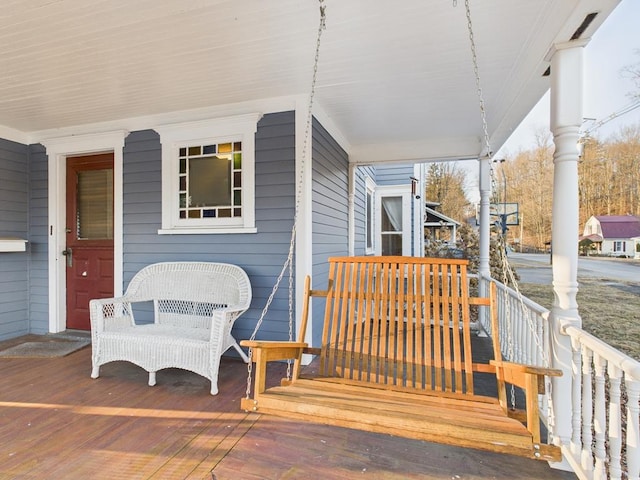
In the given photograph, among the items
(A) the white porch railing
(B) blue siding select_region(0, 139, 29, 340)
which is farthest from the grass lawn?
(B) blue siding select_region(0, 139, 29, 340)

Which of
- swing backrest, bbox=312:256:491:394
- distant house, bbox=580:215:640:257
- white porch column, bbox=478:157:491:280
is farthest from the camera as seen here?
white porch column, bbox=478:157:491:280

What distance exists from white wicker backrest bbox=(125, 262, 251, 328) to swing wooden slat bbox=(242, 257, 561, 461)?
4.37ft

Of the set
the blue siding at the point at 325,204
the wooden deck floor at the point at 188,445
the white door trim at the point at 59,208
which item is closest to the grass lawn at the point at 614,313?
the blue siding at the point at 325,204

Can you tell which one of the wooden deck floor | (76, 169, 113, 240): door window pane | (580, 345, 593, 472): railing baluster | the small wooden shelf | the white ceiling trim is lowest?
the wooden deck floor

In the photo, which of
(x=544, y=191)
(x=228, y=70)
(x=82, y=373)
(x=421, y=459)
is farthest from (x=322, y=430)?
(x=544, y=191)

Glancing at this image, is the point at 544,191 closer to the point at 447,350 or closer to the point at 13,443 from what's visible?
the point at 447,350

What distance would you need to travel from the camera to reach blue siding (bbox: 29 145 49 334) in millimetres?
4250

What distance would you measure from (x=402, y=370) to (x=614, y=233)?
3898 millimetres

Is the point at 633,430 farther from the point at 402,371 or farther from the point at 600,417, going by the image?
the point at 402,371

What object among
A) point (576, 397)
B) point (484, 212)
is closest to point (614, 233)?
point (484, 212)

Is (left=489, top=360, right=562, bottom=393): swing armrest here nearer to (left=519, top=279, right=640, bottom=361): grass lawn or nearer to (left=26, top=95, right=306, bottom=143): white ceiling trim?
(left=26, top=95, right=306, bottom=143): white ceiling trim

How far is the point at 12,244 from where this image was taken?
3.98 metres

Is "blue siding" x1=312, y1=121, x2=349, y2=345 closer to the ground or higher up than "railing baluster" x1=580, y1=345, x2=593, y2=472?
higher up

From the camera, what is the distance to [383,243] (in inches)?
295
